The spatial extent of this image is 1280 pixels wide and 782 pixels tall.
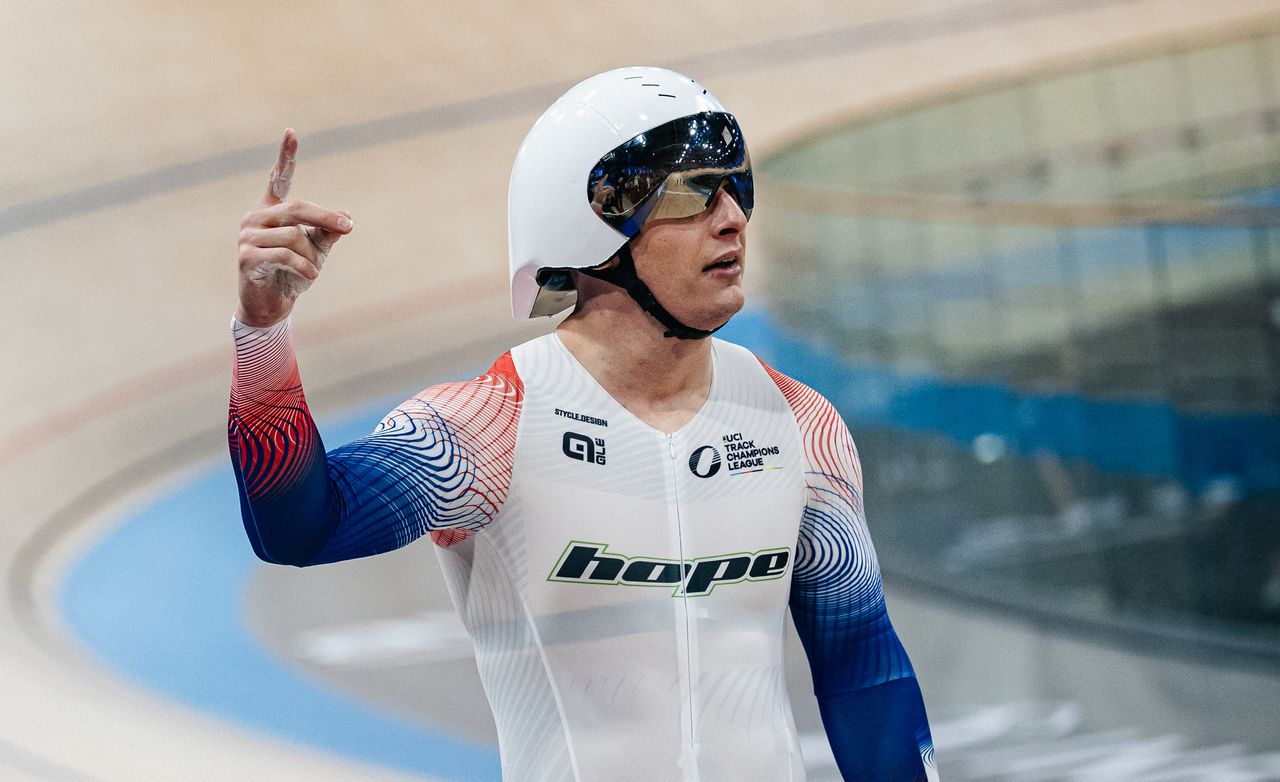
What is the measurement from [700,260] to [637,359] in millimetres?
178

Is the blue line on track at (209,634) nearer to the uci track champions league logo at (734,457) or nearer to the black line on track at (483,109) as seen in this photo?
the black line on track at (483,109)

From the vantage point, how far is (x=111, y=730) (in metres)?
5.52

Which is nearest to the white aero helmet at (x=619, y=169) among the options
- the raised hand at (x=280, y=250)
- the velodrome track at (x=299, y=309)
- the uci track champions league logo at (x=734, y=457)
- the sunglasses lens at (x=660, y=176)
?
the sunglasses lens at (x=660, y=176)

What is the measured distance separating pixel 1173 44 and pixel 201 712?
314 inches

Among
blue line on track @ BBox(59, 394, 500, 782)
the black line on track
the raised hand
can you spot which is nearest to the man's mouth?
the raised hand

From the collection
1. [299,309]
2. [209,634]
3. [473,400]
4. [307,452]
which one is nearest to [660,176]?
[473,400]

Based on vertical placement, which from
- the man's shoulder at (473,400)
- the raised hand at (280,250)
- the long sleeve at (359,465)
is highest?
the raised hand at (280,250)

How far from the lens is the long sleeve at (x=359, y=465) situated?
6.15 feet

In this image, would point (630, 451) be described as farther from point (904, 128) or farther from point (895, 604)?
point (904, 128)

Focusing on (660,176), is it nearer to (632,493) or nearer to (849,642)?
(632,493)

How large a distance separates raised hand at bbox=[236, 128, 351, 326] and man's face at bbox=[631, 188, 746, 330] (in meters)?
0.53

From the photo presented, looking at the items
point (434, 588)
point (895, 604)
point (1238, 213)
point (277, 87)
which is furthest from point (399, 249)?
point (1238, 213)

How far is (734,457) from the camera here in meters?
2.35

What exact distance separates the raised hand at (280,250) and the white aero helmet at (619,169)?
473 millimetres
